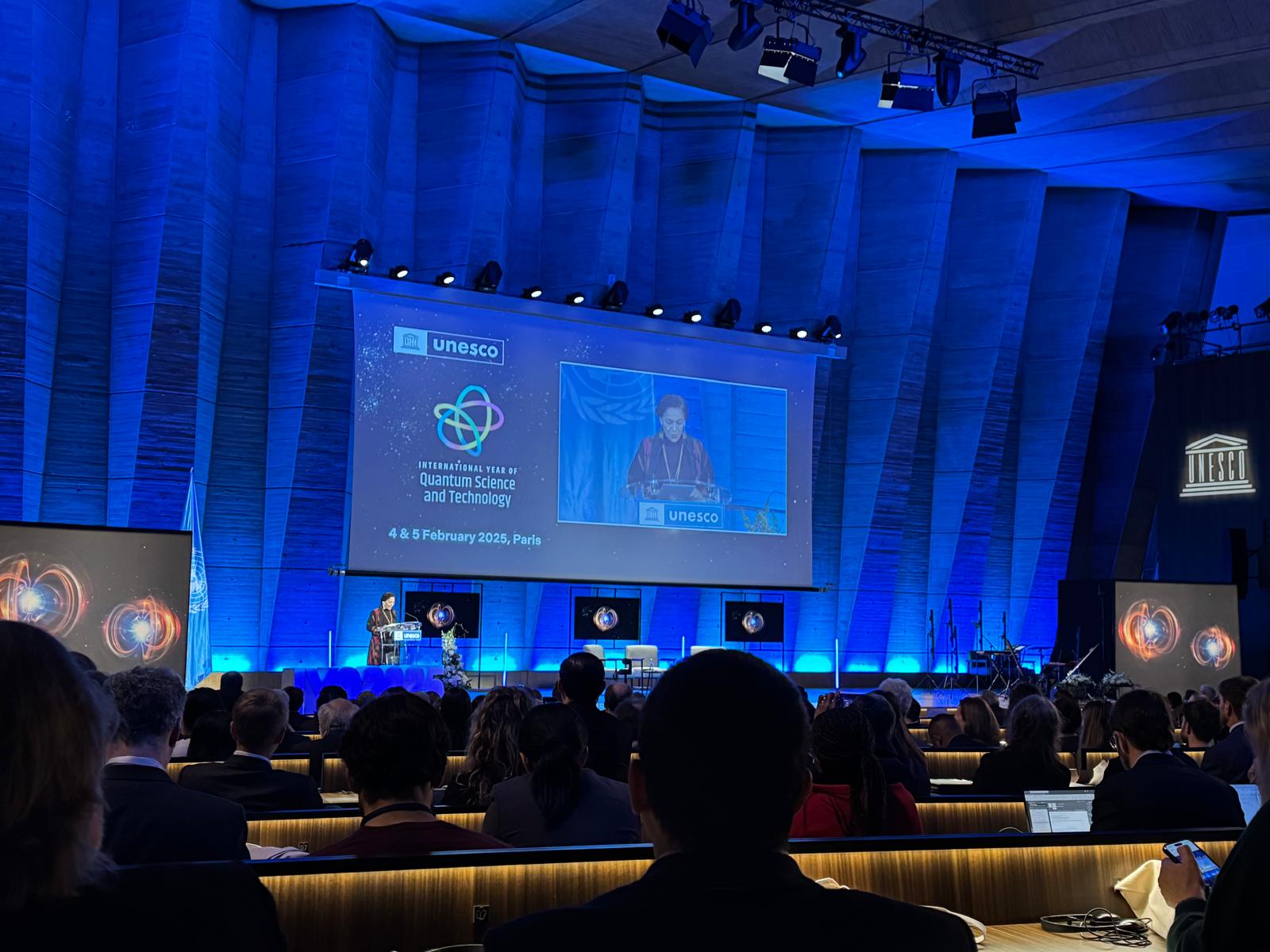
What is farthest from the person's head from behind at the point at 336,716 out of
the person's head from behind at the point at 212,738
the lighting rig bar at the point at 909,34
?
the lighting rig bar at the point at 909,34

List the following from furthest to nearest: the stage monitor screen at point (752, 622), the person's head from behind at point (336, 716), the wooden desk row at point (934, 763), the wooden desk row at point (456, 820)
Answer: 1. the stage monitor screen at point (752, 622)
2. the person's head from behind at point (336, 716)
3. the wooden desk row at point (934, 763)
4. the wooden desk row at point (456, 820)

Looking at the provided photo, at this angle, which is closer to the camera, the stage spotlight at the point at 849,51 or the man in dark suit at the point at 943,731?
the man in dark suit at the point at 943,731

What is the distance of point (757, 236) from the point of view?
1605cm

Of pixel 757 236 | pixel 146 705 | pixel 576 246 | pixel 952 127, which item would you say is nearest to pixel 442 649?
pixel 576 246

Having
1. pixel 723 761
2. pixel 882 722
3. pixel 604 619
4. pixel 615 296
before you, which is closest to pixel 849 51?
pixel 615 296

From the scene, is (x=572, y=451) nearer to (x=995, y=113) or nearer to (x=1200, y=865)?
(x=995, y=113)

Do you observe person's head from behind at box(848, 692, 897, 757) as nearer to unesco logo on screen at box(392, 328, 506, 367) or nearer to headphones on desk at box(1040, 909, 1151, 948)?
headphones on desk at box(1040, 909, 1151, 948)

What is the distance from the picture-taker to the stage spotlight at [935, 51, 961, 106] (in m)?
11.5

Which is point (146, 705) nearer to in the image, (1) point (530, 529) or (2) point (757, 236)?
(1) point (530, 529)

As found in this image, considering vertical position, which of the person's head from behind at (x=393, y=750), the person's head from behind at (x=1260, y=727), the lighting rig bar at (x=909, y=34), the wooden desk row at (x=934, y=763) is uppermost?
the lighting rig bar at (x=909, y=34)

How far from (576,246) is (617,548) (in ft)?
11.5

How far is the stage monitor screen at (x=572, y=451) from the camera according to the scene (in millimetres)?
12281

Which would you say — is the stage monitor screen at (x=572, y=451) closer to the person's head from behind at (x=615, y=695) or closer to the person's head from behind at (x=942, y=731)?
the person's head from behind at (x=615, y=695)

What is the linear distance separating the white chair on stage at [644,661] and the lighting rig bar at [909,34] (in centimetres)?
630
